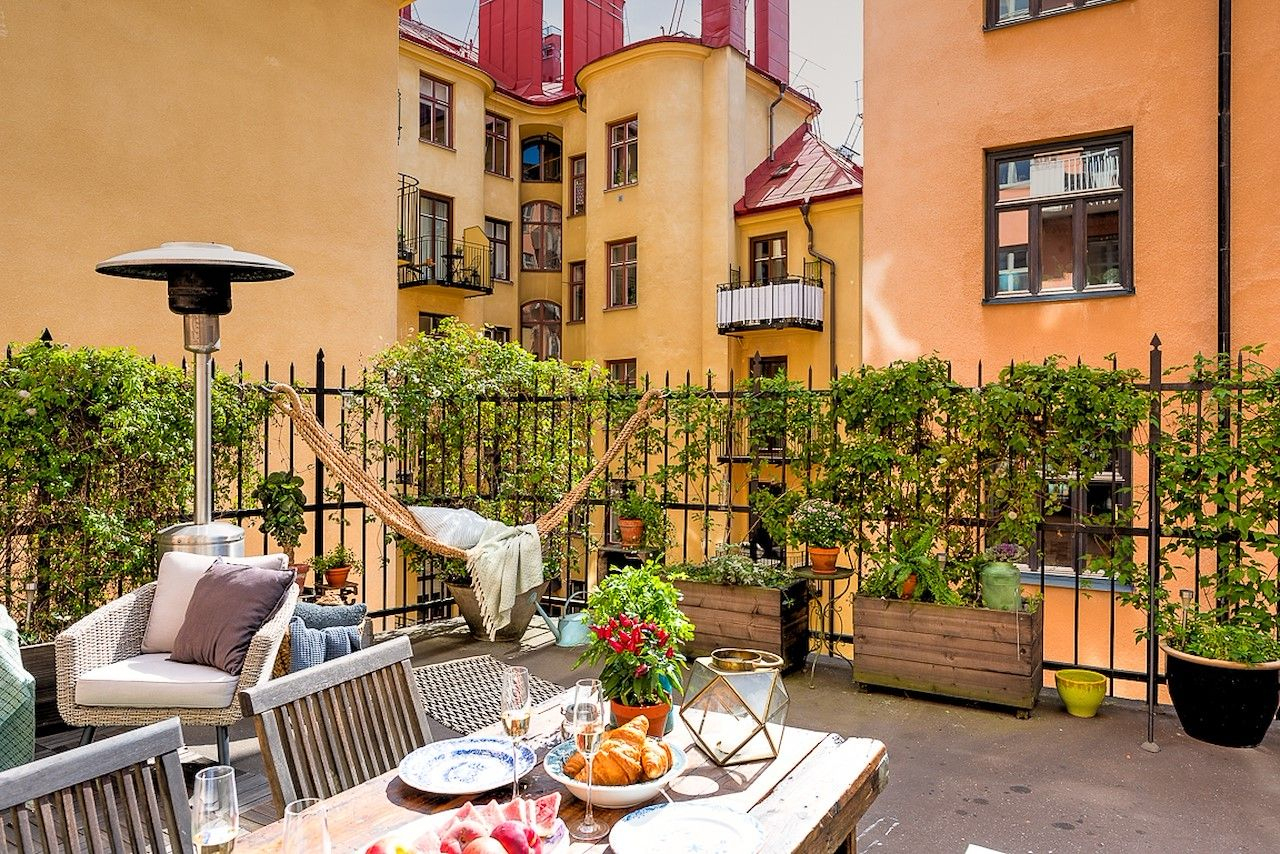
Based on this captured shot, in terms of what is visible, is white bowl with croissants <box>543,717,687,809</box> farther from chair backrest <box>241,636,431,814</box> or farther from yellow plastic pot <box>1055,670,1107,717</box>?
yellow plastic pot <box>1055,670,1107,717</box>

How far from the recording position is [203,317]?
4.25 meters

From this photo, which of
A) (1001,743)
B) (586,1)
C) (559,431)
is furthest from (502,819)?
(586,1)

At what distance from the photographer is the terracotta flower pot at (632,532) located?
5926 millimetres

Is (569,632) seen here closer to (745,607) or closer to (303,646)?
(745,607)

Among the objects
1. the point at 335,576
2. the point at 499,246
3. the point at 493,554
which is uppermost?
the point at 499,246

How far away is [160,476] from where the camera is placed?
4531 millimetres

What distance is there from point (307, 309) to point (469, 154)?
8695 millimetres

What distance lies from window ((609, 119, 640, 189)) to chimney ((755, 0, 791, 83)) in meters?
2.60

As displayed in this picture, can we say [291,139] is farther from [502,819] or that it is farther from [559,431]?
[502,819]

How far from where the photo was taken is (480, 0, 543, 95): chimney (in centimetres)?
1738

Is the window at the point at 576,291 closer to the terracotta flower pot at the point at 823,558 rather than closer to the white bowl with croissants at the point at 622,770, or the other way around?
the terracotta flower pot at the point at 823,558

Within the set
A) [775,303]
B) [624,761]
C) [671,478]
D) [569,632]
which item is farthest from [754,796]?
[775,303]

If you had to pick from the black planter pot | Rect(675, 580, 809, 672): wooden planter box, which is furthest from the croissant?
the black planter pot

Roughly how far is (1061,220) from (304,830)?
26.9 feet
